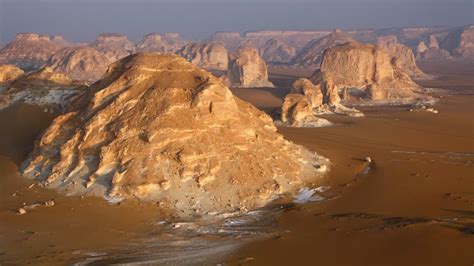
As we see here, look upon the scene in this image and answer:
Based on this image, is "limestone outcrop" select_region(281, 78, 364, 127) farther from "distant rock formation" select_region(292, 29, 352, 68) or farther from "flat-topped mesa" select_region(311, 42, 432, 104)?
"distant rock formation" select_region(292, 29, 352, 68)

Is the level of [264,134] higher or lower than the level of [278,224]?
higher

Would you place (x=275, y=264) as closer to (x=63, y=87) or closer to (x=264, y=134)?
(x=264, y=134)

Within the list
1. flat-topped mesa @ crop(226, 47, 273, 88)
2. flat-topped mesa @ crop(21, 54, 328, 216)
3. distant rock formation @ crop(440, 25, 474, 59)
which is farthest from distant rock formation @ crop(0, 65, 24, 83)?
distant rock formation @ crop(440, 25, 474, 59)

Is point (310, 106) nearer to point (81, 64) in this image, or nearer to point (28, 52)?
point (81, 64)

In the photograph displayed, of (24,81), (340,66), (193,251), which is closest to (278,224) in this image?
(193,251)

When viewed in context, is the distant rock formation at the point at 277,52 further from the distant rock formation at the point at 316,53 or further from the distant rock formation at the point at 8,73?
the distant rock formation at the point at 8,73

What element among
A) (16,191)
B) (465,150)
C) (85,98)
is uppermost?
(85,98)

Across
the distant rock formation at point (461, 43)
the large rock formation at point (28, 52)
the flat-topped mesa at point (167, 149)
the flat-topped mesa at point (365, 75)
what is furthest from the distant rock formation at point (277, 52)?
the flat-topped mesa at point (167, 149)
